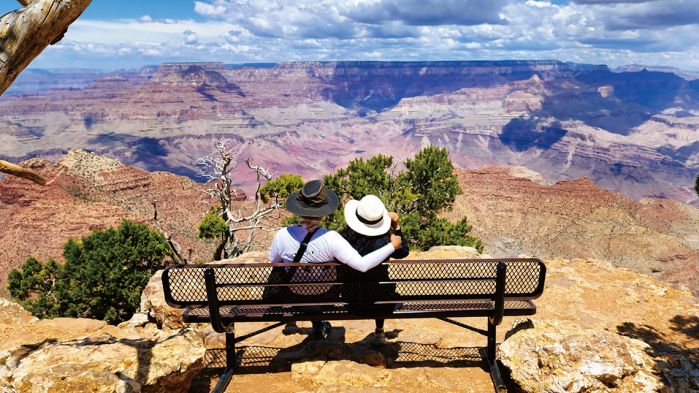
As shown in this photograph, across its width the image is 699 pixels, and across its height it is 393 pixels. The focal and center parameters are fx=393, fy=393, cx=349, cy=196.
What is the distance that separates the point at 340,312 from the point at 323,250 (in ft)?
2.59

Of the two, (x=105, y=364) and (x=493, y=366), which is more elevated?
(x=105, y=364)

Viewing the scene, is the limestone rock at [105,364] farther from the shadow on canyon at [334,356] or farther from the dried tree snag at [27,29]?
the dried tree snag at [27,29]

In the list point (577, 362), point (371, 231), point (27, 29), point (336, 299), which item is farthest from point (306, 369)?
point (27, 29)

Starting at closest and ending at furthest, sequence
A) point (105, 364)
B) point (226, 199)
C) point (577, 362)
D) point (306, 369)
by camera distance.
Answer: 1. point (105, 364)
2. point (577, 362)
3. point (306, 369)
4. point (226, 199)

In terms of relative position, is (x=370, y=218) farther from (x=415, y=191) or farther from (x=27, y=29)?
(x=415, y=191)

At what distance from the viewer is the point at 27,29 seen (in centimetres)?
253

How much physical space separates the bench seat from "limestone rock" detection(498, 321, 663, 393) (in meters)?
0.39

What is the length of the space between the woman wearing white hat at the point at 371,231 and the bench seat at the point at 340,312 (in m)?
0.20

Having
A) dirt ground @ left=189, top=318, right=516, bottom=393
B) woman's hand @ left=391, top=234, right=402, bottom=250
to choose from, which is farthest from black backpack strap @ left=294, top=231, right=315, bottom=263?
dirt ground @ left=189, top=318, right=516, bottom=393

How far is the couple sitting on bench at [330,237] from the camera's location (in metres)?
4.00

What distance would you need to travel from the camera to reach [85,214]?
54.6 metres

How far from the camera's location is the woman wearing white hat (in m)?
4.21

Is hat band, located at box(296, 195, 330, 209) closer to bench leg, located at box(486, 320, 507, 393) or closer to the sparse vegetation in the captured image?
bench leg, located at box(486, 320, 507, 393)

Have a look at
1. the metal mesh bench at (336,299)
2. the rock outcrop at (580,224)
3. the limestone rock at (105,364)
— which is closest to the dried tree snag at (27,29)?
the metal mesh bench at (336,299)
